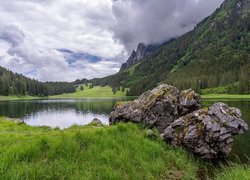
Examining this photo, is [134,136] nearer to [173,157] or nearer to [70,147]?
[173,157]

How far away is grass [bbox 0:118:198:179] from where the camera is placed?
38.4 ft

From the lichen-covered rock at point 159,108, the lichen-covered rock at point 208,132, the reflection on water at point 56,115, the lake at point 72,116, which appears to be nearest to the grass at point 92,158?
the lichen-covered rock at point 208,132

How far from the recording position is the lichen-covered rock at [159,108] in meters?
28.3

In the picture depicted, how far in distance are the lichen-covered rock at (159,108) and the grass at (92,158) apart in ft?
24.2

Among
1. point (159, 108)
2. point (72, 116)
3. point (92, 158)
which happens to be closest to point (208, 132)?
point (159, 108)

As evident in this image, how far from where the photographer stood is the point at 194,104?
3058cm

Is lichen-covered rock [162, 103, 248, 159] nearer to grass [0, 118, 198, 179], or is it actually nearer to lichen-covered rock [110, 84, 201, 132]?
grass [0, 118, 198, 179]

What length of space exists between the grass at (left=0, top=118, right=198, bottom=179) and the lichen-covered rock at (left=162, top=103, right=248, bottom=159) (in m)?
1.46

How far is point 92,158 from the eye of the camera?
1436 centimetres

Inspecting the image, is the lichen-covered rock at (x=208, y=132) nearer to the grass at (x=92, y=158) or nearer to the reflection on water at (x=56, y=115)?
the grass at (x=92, y=158)

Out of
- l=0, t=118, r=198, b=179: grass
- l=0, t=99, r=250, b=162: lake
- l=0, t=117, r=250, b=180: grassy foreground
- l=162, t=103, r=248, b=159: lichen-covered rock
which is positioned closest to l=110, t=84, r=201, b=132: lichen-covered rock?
l=162, t=103, r=248, b=159: lichen-covered rock

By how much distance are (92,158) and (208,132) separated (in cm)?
1167

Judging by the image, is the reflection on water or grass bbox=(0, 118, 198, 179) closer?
grass bbox=(0, 118, 198, 179)

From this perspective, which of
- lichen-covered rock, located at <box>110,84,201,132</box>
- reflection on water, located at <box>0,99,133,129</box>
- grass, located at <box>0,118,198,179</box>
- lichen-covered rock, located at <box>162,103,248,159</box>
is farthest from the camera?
reflection on water, located at <box>0,99,133,129</box>
